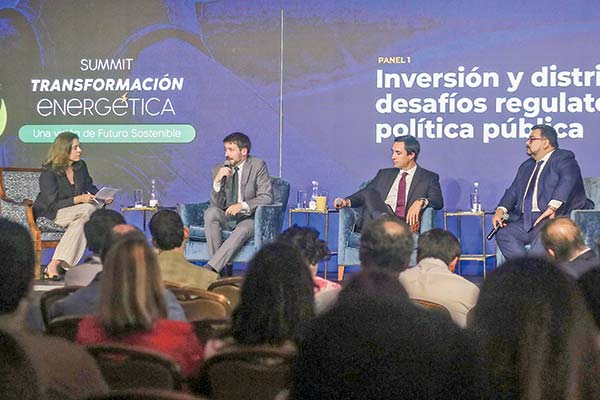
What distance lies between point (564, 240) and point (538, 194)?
3.06 m

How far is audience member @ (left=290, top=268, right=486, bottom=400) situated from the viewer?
3.76 ft

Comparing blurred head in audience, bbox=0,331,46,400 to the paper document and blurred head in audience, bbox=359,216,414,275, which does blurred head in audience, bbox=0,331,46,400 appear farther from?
the paper document

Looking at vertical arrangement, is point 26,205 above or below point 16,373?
above

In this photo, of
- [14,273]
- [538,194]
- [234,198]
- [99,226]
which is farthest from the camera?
[234,198]

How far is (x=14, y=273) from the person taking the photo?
1729 millimetres

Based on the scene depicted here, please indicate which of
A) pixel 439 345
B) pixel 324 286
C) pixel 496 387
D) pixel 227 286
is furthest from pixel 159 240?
pixel 439 345

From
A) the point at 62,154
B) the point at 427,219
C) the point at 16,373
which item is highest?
the point at 62,154

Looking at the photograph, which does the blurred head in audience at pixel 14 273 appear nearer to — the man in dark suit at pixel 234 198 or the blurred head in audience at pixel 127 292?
the blurred head in audience at pixel 127 292

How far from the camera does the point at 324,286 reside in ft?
11.3


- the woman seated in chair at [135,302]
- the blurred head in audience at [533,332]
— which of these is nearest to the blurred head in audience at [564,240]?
the woman seated in chair at [135,302]

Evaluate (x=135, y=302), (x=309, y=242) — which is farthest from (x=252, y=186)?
(x=135, y=302)

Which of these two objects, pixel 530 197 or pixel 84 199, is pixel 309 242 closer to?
pixel 530 197

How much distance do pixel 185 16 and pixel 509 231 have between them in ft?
12.9

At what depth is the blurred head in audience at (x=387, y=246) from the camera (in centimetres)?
344
